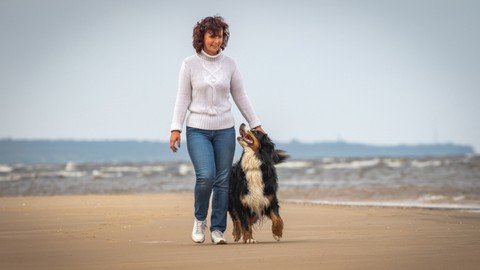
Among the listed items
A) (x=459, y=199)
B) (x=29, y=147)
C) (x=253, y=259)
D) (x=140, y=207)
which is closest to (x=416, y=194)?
(x=459, y=199)

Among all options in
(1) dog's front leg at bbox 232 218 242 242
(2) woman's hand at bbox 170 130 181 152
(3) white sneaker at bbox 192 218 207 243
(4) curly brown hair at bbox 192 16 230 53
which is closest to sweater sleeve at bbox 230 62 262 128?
(4) curly brown hair at bbox 192 16 230 53

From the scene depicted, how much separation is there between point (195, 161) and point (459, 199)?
8.86 m

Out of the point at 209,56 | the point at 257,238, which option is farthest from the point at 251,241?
the point at 209,56

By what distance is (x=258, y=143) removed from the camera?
26.2 feet

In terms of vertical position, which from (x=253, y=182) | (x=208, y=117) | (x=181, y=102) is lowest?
(x=253, y=182)

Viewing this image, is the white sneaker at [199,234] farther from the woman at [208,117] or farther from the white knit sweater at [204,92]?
the white knit sweater at [204,92]

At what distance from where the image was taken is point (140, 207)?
1416 centimetres

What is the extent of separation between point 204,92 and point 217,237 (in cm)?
122

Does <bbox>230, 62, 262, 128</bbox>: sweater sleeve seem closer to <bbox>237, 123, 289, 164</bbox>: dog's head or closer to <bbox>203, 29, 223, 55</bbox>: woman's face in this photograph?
<bbox>237, 123, 289, 164</bbox>: dog's head

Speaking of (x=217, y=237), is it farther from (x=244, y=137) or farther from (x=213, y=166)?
(x=244, y=137)

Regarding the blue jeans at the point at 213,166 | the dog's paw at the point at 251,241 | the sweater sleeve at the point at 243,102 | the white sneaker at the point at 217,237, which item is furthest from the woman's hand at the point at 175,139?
the dog's paw at the point at 251,241

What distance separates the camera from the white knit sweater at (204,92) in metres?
8.06

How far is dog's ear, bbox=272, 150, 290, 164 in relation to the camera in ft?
26.8

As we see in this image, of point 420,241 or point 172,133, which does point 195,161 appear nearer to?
point 172,133
